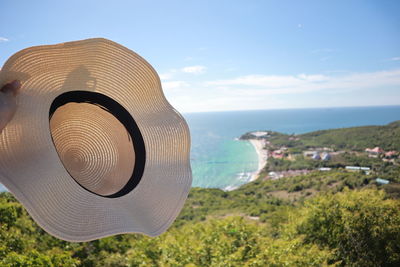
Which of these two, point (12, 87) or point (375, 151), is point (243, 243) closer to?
point (12, 87)

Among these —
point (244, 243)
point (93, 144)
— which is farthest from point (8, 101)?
point (244, 243)

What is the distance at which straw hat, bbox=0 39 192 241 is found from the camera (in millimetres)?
963

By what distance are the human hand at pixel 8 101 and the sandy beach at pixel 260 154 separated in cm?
3761

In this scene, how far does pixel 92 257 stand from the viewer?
A: 4344 millimetres

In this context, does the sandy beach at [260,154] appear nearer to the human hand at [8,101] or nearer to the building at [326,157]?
the building at [326,157]

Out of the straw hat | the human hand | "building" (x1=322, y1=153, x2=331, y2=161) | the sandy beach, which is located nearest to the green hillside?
the straw hat

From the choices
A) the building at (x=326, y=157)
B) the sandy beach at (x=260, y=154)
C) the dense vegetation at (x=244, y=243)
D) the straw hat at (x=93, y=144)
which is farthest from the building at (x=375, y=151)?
the straw hat at (x=93, y=144)

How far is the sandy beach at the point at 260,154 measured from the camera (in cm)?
3952

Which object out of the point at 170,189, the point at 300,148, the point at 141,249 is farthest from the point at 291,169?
the point at 170,189

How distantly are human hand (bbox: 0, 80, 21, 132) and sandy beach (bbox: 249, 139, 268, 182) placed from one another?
37.6 meters

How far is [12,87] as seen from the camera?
88 centimetres

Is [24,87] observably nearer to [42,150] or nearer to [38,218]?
[42,150]

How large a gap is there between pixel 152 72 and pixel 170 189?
0.61 metres

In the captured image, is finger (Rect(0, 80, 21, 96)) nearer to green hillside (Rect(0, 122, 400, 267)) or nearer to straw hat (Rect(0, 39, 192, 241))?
straw hat (Rect(0, 39, 192, 241))
